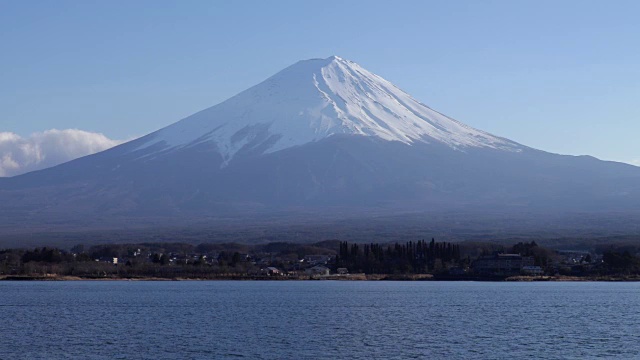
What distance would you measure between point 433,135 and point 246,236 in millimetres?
66257

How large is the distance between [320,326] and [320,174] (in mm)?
138156

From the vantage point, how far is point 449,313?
41.8 metres

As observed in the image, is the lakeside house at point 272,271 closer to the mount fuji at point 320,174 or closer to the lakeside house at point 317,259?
the lakeside house at point 317,259

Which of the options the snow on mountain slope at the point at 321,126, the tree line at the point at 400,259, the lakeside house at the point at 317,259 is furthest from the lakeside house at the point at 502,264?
the snow on mountain slope at the point at 321,126

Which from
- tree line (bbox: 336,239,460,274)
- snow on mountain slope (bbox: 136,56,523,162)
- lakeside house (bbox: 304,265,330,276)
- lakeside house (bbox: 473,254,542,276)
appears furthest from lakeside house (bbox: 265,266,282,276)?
snow on mountain slope (bbox: 136,56,523,162)

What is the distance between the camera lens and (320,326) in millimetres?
36312

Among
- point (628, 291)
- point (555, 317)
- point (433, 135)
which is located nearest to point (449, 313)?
point (555, 317)

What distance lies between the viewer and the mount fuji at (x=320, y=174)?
16300cm

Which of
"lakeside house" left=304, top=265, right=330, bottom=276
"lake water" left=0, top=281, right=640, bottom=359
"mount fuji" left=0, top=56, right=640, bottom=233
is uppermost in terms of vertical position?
"mount fuji" left=0, top=56, right=640, bottom=233

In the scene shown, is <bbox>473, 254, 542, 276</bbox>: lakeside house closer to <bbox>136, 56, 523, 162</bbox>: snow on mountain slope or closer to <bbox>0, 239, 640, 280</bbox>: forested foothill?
<bbox>0, 239, 640, 280</bbox>: forested foothill

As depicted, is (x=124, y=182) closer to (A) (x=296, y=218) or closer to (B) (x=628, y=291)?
(A) (x=296, y=218)

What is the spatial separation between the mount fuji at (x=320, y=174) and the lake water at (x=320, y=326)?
103m

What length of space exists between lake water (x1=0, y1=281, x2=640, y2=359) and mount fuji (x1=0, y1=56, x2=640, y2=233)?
10347 cm

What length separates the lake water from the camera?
29328 millimetres
